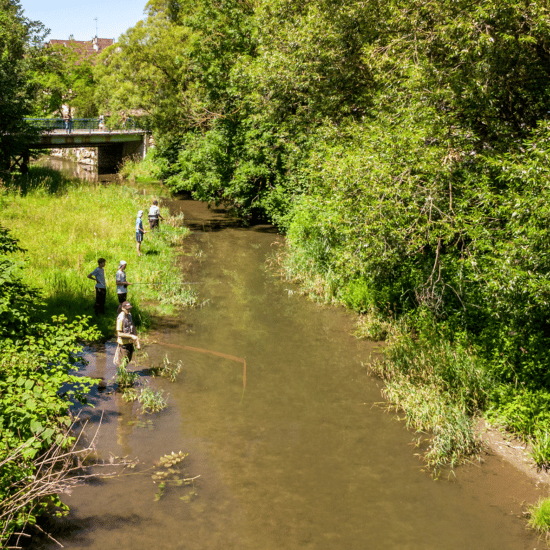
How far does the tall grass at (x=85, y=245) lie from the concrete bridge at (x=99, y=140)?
5.51 metres

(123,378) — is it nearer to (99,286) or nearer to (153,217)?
(99,286)

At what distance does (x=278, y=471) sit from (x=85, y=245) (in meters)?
13.1

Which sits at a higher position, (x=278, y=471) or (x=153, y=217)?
(x=153, y=217)

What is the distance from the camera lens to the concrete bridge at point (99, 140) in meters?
37.3

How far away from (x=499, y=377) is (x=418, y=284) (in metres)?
3.29

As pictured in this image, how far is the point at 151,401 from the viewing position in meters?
9.78

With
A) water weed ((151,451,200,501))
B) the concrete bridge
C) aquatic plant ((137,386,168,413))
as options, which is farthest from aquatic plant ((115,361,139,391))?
the concrete bridge

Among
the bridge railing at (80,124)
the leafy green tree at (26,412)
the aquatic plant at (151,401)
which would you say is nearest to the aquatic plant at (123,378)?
the aquatic plant at (151,401)

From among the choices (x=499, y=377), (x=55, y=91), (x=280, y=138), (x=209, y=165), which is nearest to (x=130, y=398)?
(x=499, y=377)

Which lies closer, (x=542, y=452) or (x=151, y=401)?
(x=542, y=452)

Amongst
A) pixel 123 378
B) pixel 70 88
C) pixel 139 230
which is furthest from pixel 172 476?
pixel 70 88

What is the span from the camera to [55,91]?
62.7m

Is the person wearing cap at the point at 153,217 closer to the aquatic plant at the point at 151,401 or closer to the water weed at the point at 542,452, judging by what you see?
the aquatic plant at the point at 151,401

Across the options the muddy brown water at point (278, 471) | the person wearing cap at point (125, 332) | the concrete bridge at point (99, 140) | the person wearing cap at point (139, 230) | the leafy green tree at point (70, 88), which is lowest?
the muddy brown water at point (278, 471)
